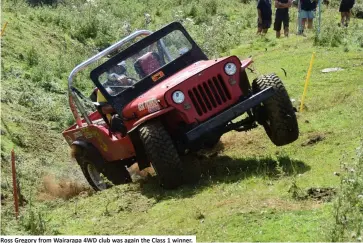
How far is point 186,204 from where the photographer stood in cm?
780

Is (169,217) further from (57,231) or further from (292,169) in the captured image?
(292,169)

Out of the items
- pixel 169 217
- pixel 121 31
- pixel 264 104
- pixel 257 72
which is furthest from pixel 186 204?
pixel 121 31

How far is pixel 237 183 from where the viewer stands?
816 centimetres

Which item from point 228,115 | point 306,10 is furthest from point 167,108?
point 306,10

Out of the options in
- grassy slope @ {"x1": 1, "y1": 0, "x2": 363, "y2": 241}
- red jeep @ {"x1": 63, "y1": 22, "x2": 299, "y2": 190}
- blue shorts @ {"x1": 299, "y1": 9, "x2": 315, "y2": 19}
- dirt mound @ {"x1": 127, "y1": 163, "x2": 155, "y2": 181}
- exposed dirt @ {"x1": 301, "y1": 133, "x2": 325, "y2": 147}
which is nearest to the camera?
grassy slope @ {"x1": 1, "y1": 0, "x2": 363, "y2": 241}

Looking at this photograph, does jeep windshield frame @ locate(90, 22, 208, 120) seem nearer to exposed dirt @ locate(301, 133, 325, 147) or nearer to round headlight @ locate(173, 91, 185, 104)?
round headlight @ locate(173, 91, 185, 104)

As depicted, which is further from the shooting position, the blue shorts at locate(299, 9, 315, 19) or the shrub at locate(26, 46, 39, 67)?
the blue shorts at locate(299, 9, 315, 19)

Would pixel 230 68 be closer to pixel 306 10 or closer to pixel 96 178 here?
pixel 96 178

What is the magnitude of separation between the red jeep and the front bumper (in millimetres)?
12

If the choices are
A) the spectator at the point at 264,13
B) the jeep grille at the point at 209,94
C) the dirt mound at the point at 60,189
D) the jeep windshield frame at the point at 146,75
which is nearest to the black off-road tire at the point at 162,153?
the jeep grille at the point at 209,94

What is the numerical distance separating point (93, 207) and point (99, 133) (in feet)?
5.11

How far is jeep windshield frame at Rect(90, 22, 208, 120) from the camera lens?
955 cm

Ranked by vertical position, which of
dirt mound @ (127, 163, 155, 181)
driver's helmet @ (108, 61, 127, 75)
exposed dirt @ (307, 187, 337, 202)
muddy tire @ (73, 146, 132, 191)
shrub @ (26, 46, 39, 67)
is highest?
driver's helmet @ (108, 61, 127, 75)

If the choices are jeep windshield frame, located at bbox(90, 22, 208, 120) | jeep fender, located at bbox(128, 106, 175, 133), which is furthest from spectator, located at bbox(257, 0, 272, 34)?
jeep fender, located at bbox(128, 106, 175, 133)
